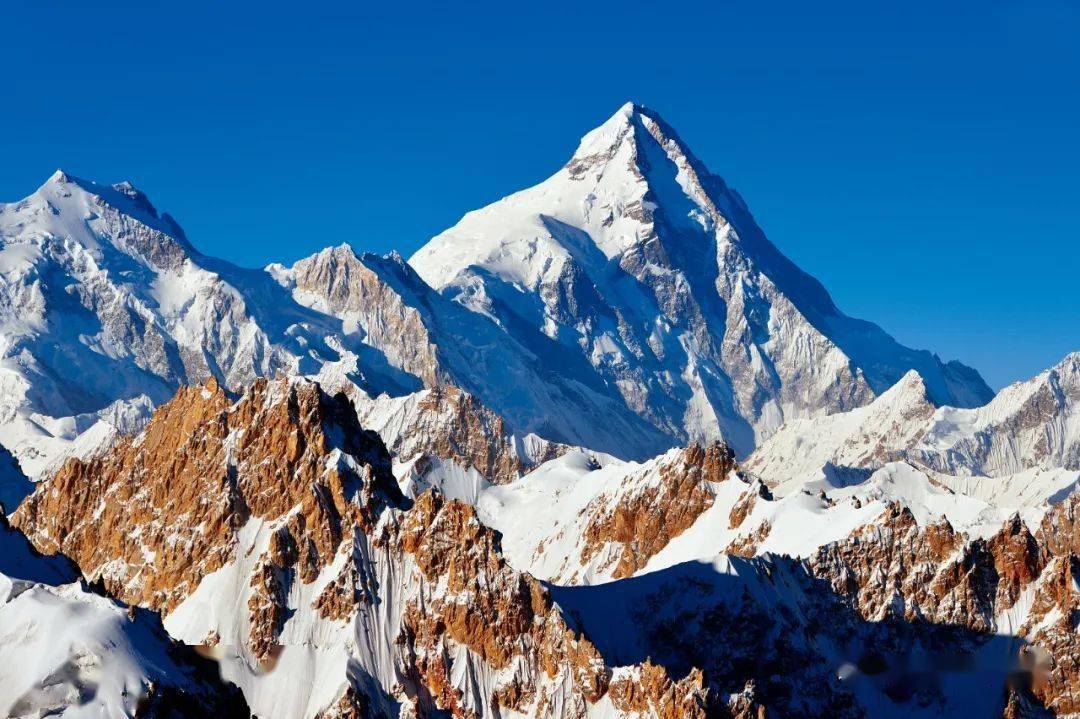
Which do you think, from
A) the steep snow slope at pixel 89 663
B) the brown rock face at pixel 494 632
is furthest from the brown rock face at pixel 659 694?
the steep snow slope at pixel 89 663

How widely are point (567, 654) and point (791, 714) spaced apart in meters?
25.2

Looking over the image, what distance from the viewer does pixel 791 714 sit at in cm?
19475

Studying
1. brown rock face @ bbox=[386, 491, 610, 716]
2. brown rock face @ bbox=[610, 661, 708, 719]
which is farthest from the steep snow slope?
brown rock face @ bbox=[386, 491, 610, 716]

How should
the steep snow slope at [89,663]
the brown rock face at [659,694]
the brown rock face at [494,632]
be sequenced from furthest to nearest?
the brown rock face at [494,632], the brown rock face at [659,694], the steep snow slope at [89,663]

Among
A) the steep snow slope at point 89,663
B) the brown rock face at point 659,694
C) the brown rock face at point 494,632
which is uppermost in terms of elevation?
the brown rock face at point 494,632

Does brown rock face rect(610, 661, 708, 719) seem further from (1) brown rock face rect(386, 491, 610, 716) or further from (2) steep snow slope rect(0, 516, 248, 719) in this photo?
(2) steep snow slope rect(0, 516, 248, 719)

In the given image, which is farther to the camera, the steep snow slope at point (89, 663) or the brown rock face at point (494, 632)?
the brown rock face at point (494, 632)

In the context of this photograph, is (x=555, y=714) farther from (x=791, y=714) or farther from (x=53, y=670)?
(x=53, y=670)

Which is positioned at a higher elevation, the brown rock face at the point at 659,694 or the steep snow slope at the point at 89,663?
the brown rock face at the point at 659,694

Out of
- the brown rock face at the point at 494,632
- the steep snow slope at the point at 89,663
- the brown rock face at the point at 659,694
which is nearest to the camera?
the steep snow slope at the point at 89,663

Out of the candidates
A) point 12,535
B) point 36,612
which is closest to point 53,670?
point 36,612

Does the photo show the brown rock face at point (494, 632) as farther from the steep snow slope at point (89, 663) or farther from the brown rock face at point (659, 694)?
the steep snow slope at point (89, 663)

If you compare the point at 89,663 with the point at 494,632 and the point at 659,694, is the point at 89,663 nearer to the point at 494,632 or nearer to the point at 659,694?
Result: the point at 659,694

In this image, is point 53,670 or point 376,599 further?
point 376,599
